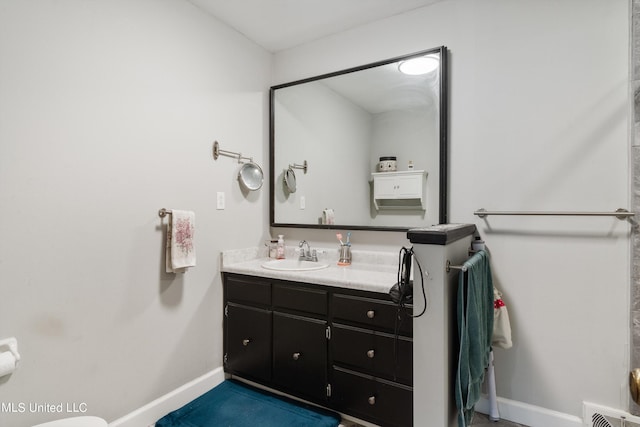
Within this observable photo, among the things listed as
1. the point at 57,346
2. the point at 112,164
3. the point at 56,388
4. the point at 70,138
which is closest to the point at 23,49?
the point at 70,138

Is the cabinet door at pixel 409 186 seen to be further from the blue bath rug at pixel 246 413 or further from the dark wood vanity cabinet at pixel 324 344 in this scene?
the blue bath rug at pixel 246 413

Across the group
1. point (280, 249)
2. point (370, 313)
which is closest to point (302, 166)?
point (280, 249)

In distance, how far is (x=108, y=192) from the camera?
5.61 feet

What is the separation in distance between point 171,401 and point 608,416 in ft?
7.70

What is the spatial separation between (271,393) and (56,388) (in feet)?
3.81

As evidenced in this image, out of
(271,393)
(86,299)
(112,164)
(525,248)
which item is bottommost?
(271,393)

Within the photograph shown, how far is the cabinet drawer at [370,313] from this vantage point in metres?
1.68

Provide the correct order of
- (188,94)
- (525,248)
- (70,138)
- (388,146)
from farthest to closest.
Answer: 1. (388,146)
2. (188,94)
3. (525,248)
4. (70,138)

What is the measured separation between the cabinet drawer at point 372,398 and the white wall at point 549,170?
2.24ft

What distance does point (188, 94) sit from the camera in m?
2.11

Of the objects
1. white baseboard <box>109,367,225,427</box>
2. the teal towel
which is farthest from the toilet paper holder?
the teal towel

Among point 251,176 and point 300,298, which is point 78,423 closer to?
point 300,298

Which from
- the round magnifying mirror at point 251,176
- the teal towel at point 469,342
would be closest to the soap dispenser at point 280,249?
the round magnifying mirror at point 251,176

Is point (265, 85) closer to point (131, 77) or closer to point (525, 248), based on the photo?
point (131, 77)
